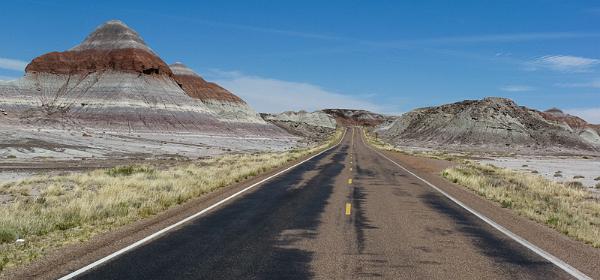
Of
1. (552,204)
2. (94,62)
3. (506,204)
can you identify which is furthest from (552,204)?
(94,62)

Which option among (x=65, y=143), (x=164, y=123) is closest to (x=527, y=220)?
(x=65, y=143)

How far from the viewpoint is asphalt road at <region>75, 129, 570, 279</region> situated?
7.11 m

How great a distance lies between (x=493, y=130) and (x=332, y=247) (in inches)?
3973

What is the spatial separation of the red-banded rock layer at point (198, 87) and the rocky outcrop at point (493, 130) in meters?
48.1

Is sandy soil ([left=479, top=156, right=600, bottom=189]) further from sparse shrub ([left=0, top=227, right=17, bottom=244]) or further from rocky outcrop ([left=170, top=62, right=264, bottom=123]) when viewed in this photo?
rocky outcrop ([left=170, top=62, right=264, bottom=123])

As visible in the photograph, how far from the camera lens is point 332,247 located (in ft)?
28.6

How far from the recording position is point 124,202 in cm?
1398

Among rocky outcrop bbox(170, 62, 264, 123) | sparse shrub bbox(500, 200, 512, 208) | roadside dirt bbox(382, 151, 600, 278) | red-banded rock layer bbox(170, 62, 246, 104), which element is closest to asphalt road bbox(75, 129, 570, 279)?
roadside dirt bbox(382, 151, 600, 278)

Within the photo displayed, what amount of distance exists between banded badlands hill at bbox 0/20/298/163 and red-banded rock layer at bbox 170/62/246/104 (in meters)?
8.22

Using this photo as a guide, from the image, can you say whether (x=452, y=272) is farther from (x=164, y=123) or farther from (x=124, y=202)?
(x=164, y=123)

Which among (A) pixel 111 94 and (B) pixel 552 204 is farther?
(A) pixel 111 94

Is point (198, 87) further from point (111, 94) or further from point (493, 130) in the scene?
point (493, 130)

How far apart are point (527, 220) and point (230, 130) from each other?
95.0m

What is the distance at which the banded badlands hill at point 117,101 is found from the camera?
266 ft
